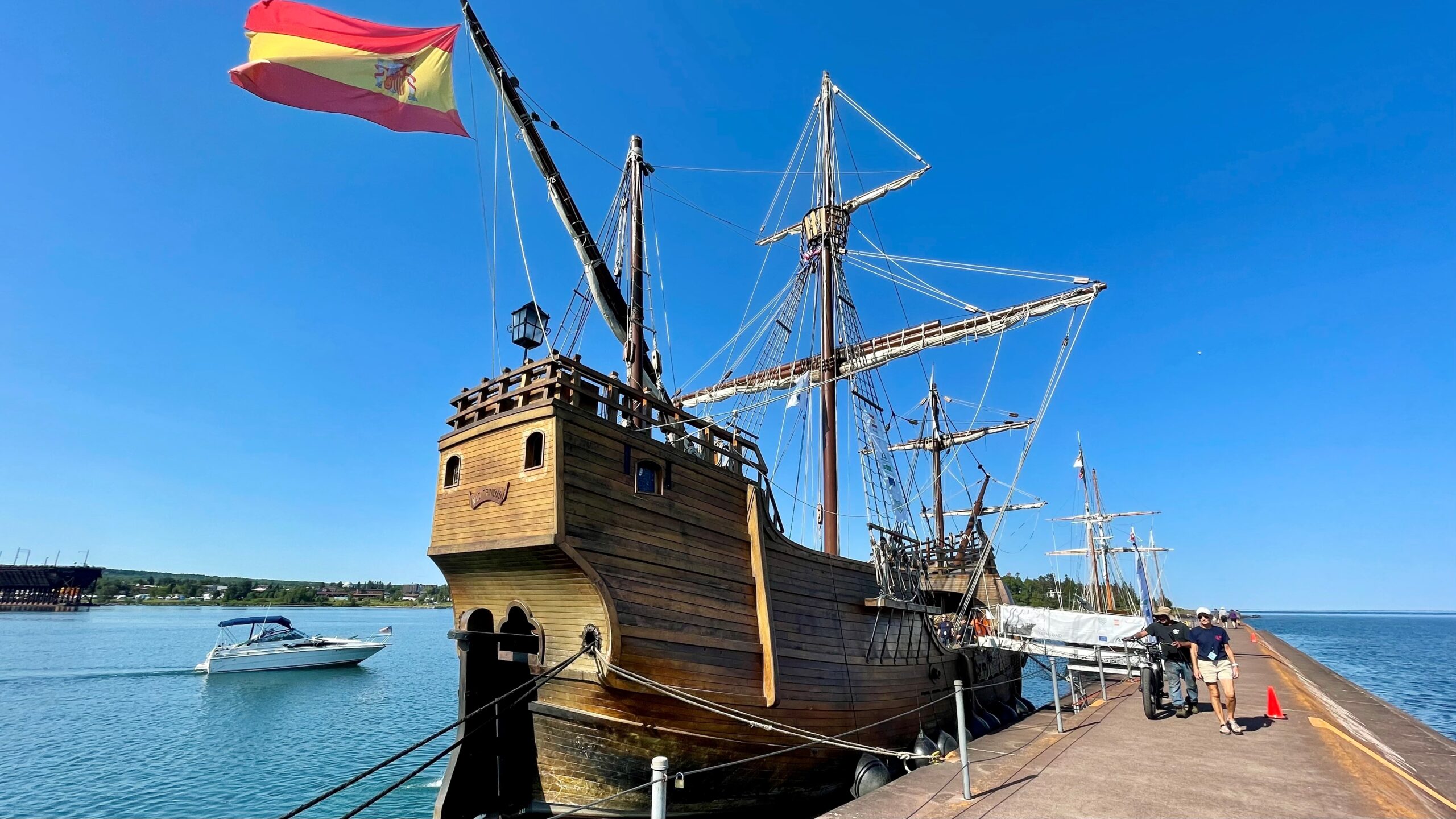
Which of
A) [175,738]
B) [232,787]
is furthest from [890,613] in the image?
[175,738]

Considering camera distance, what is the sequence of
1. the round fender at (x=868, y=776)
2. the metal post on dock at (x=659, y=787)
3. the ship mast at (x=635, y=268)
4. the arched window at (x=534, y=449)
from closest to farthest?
the metal post on dock at (x=659, y=787)
the arched window at (x=534, y=449)
the round fender at (x=868, y=776)
the ship mast at (x=635, y=268)

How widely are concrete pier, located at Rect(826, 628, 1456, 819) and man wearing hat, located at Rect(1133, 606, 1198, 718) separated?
0.34 meters

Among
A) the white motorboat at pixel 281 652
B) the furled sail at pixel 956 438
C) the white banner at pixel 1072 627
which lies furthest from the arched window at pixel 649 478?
the white motorboat at pixel 281 652

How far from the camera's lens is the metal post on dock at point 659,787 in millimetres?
4270

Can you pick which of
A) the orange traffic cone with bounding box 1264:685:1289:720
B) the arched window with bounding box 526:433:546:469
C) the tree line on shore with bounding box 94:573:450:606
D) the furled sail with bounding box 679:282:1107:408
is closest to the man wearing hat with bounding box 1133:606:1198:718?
the orange traffic cone with bounding box 1264:685:1289:720

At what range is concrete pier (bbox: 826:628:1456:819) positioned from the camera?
19.2 ft

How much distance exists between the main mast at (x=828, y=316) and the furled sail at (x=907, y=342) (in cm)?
49

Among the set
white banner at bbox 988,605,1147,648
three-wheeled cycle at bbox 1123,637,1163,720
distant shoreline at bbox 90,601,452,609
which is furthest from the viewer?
distant shoreline at bbox 90,601,452,609

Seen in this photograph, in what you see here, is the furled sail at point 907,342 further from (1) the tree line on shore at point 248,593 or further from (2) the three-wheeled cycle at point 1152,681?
(1) the tree line on shore at point 248,593

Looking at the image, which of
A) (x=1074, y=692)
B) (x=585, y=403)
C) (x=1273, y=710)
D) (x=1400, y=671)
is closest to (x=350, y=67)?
(x=585, y=403)

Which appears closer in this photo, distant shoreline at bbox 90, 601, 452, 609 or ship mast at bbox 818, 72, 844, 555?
ship mast at bbox 818, 72, 844, 555

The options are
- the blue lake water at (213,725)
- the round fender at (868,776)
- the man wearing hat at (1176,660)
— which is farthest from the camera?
the blue lake water at (213,725)

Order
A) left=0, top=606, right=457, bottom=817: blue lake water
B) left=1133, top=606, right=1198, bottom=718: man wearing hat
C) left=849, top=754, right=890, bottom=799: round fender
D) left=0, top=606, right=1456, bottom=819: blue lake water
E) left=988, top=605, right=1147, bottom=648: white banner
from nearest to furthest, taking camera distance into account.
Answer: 1. left=849, top=754, right=890, bottom=799: round fender
2. left=1133, top=606, right=1198, bottom=718: man wearing hat
3. left=0, top=606, right=457, bottom=817: blue lake water
4. left=0, top=606, right=1456, bottom=819: blue lake water
5. left=988, top=605, right=1147, bottom=648: white banner

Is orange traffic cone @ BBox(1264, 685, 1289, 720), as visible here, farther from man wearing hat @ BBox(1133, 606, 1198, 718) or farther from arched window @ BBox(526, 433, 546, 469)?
arched window @ BBox(526, 433, 546, 469)
